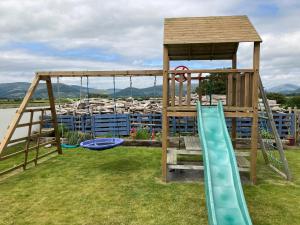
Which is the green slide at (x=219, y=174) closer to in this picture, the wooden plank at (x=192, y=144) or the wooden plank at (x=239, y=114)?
the wooden plank at (x=239, y=114)

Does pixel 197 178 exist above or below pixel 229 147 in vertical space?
below

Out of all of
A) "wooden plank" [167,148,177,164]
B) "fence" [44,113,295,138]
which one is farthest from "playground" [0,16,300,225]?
"fence" [44,113,295,138]

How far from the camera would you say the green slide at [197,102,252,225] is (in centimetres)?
493

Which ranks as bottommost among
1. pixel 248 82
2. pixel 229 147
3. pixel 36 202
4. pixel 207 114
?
pixel 36 202

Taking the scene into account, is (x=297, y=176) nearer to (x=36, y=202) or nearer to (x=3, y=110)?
(x=36, y=202)

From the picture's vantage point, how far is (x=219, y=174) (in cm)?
598

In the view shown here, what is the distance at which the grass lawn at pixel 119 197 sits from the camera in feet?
18.8

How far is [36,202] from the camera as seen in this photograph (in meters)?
6.63

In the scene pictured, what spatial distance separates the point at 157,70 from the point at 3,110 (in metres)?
8.82

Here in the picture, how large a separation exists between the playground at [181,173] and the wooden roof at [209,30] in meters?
0.03

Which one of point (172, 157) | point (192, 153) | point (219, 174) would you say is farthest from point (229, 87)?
point (219, 174)

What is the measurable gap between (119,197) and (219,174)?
96.2 inches

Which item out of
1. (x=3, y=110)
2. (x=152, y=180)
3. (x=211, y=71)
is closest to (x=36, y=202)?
(x=152, y=180)

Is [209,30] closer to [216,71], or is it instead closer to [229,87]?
[216,71]
